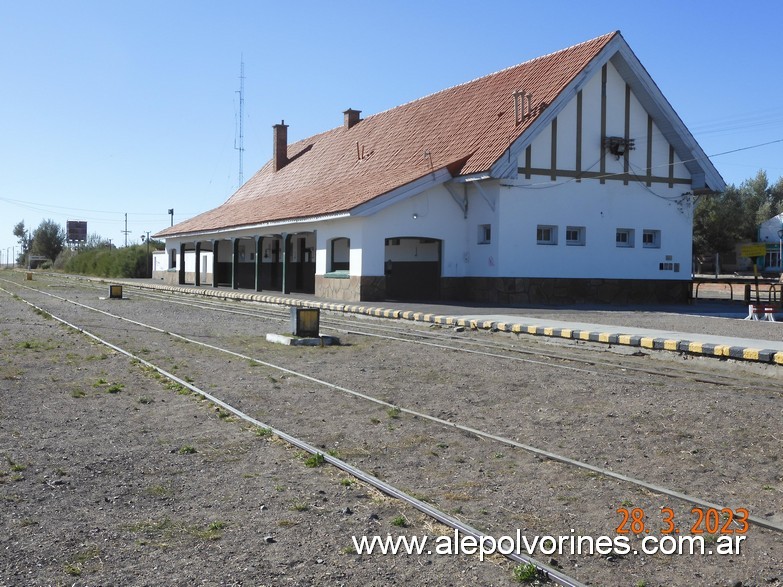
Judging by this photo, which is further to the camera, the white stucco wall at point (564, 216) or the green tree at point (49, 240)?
the green tree at point (49, 240)

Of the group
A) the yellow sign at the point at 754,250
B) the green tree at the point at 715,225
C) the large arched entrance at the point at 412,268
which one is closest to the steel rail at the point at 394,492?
the yellow sign at the point at 754,250

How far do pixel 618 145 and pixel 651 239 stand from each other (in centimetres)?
434

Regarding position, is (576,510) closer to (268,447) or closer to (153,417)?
(268,447)

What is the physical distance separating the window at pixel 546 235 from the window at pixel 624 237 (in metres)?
3.04

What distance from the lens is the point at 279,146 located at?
50.2 meters

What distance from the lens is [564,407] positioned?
9906mm

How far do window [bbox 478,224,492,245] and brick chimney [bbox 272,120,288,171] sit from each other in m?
22.6

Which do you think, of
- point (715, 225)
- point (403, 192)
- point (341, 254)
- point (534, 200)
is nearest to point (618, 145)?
point (534, 200)

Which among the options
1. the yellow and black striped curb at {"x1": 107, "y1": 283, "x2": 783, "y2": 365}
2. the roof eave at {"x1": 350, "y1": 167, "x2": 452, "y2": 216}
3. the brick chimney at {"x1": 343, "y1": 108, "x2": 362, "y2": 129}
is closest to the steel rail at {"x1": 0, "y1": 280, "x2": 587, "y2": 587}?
the yellow and black striped curb at {"x1": 107, "y1": 283, "x2": 783, "y2": 365}

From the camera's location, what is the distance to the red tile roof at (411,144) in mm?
29969

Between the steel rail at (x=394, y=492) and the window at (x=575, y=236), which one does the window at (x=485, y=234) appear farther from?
the steel rail at (x=394, y=492)

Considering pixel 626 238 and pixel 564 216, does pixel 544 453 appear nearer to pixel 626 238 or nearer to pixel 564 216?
pixel 564 216

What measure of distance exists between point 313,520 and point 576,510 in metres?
1.86

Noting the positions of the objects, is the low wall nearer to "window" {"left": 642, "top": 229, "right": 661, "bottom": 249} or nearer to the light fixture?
"window" {"left": 642, "top": 229, "right": 661, "bottom": 249}
